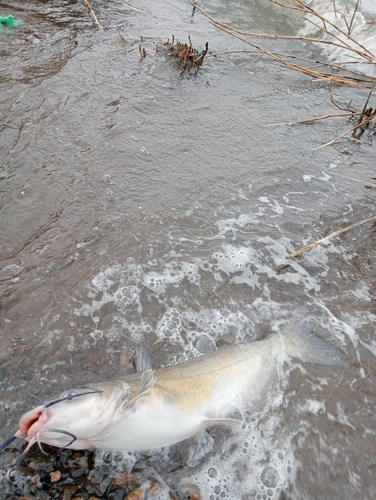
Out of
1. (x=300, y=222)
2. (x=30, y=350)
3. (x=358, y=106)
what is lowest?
(x=30, y=350)

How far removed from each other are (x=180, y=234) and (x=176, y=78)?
12.5 ft

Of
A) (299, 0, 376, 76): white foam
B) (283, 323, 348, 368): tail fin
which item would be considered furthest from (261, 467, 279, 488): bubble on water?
(299, 0, 376, 76): white foam

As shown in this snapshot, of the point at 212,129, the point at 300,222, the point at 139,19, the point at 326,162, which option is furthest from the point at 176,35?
the point at 300,222

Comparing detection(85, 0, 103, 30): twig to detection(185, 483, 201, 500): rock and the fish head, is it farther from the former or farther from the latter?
detection(185, 483, 201, 500): rock

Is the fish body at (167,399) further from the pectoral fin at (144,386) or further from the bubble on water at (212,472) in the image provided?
the bubble on water at (212,472)

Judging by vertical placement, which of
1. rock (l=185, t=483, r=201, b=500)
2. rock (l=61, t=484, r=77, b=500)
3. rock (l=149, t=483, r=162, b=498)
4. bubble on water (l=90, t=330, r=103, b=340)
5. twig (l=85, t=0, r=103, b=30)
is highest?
twig (l=85, t=0, r=103, b=30)

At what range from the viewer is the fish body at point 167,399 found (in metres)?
1.94

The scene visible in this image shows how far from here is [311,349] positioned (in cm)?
307

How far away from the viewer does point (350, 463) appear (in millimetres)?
2539

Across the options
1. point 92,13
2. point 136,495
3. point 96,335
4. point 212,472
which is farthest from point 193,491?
point 92,13

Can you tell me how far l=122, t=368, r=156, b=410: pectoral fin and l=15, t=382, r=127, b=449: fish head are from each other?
50 mm

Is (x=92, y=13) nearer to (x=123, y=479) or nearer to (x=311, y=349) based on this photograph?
(x=311, y=349)

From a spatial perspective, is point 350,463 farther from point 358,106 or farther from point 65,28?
point 65,28

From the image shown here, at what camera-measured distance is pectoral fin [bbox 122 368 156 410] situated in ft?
7.08
